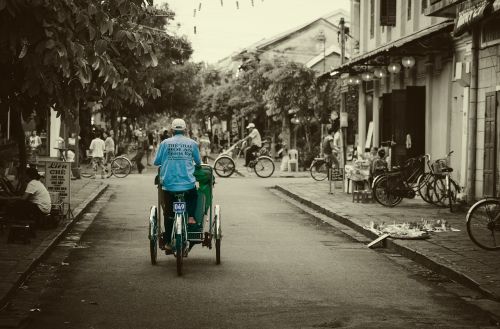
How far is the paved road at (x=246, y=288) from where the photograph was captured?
828cm

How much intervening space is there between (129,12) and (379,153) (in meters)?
13.4

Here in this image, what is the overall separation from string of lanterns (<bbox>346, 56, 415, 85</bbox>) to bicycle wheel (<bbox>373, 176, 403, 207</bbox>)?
4.35 m

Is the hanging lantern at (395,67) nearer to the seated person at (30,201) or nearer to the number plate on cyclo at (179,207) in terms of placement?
the seated person at (30,201)

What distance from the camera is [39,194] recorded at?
46.3 ft

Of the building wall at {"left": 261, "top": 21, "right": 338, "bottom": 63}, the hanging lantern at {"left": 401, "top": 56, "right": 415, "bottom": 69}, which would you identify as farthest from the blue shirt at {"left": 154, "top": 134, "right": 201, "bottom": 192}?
the building wall at {"left": 261, "top": 21, "right": 338, "bottom": 63}

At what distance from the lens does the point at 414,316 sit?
8516mm

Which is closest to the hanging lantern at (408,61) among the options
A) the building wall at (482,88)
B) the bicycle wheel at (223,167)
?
the building wall at (482,88)

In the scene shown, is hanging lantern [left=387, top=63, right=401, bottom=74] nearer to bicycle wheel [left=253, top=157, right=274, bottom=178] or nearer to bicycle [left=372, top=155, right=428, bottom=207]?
bicycle [left=372, top=155, right=428, bottom=207]

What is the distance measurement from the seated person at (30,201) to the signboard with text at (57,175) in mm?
2248

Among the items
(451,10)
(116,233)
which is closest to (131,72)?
(116,233)

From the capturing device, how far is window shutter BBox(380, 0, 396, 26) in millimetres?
27547

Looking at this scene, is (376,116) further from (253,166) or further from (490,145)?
(490,145)

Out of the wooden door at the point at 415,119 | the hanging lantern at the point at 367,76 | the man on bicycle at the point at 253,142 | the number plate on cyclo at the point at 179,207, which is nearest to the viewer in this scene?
the number plate on cyclo at the point at 179,207

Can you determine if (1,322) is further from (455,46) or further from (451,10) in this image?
(455,46)
